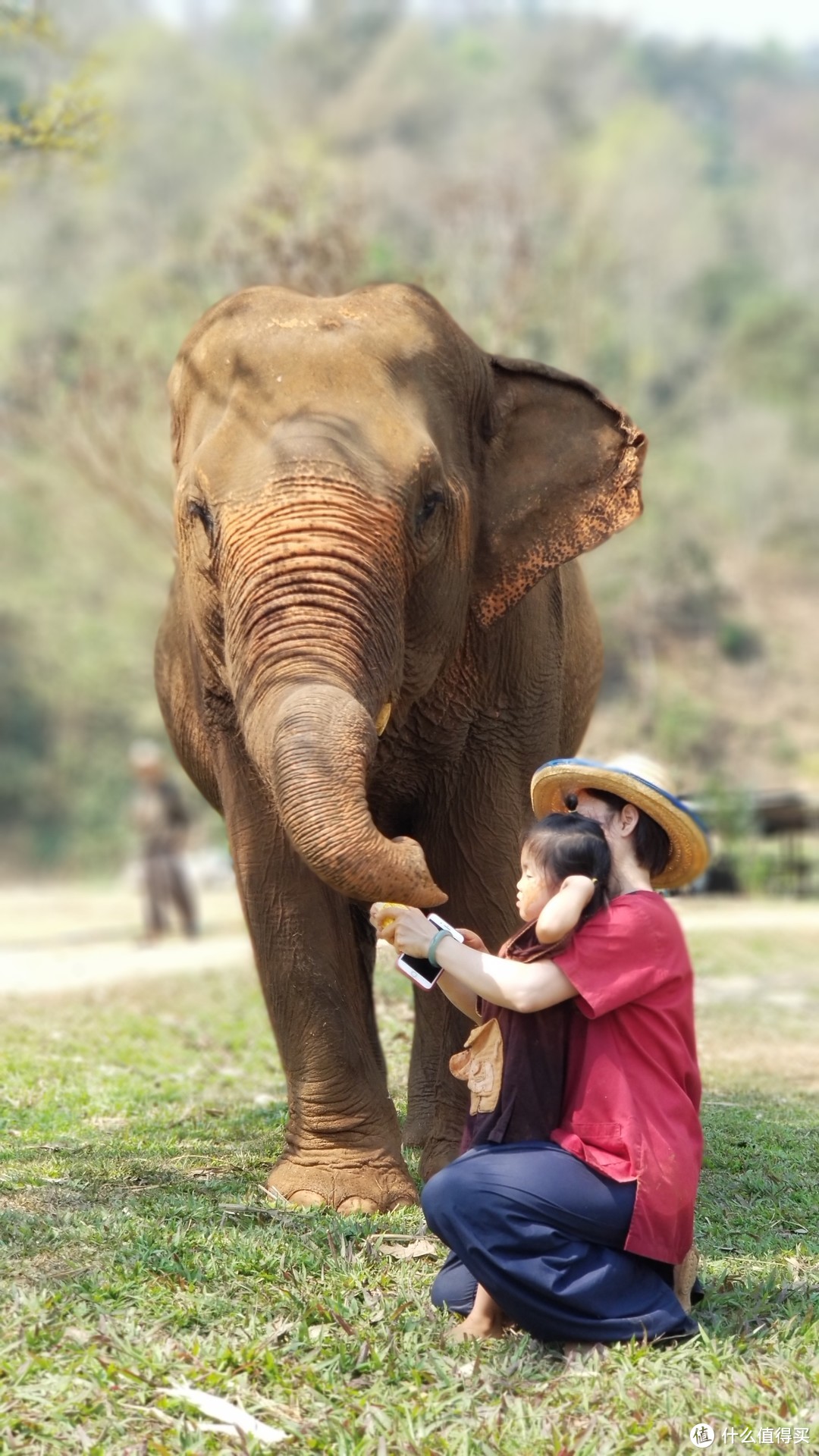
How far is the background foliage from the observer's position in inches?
850

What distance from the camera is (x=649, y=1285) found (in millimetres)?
4363

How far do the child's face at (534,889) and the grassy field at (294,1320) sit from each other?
1026mm

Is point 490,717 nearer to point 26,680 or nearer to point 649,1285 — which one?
point 649,1285

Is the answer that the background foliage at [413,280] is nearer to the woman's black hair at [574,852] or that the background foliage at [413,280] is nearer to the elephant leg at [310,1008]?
the elephant leg at [310,1008]

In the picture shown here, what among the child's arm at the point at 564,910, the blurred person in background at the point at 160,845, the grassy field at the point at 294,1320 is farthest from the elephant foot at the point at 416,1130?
the blurred person in background at the point at 160,845

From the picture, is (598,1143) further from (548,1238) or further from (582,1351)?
(582,1351)

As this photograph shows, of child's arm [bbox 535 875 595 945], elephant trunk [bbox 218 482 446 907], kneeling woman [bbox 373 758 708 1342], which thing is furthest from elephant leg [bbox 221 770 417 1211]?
child's arm [bbox 535 875 595 945]

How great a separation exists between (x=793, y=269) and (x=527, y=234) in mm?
65805

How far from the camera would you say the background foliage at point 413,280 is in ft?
70.8

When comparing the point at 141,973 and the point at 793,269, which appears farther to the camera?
the point at 793,269

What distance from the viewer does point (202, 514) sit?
5.39 metres

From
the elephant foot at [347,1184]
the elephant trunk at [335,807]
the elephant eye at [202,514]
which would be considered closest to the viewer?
the elephant trunk at [335,807]

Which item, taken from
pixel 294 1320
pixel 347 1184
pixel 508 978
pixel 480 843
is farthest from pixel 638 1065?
pixel 480 843

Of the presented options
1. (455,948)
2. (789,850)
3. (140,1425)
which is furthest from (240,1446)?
(789,850)
